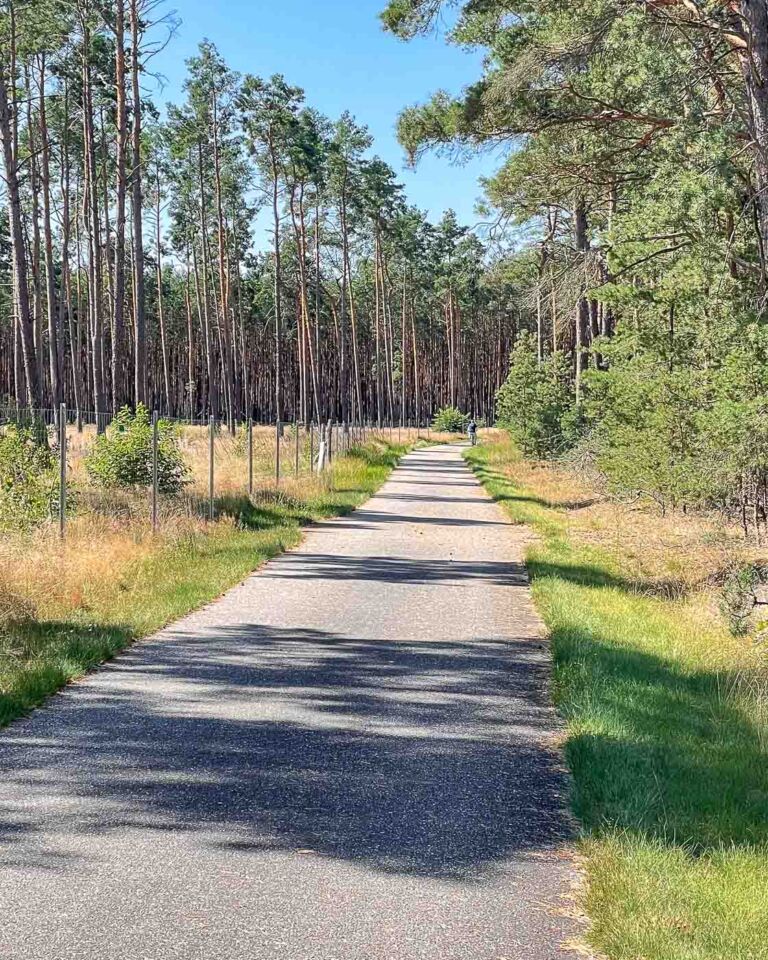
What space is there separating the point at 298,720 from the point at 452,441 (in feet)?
252

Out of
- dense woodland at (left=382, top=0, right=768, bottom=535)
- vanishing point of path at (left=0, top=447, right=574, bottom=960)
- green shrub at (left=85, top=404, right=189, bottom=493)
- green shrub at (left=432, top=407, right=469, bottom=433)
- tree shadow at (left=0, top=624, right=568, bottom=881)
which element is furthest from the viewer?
green shrub at (left=432, top=407, right=469, bottom=433)

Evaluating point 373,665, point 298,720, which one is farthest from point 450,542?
point 298,720

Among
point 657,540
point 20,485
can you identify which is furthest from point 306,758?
point 657,540

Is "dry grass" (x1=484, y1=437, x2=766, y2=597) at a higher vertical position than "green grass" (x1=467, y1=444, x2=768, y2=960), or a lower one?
lower

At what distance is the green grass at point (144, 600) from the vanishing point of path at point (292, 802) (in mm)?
286

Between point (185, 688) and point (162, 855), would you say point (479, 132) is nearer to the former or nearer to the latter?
point (185, 688)

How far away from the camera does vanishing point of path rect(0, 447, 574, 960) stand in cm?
436

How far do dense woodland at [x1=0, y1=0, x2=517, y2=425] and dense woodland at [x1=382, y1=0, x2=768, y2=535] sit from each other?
9.15 metres

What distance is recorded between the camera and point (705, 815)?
5699 mm

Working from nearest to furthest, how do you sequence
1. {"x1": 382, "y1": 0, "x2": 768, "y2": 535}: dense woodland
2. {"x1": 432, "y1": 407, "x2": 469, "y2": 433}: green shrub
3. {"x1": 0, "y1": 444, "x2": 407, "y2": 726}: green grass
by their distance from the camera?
1. {"x1": 0, "y1": 444, "x2": 407, "y2": 726}: green grass
2. {"x1": 382, "y1": 0, "x2": 768, "y2": 535}: dense woodland
3. {"x1": 432, "y1": 407, "x2": 469, "y2": 433}: green shrub

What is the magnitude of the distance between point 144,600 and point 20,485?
13.0 feet

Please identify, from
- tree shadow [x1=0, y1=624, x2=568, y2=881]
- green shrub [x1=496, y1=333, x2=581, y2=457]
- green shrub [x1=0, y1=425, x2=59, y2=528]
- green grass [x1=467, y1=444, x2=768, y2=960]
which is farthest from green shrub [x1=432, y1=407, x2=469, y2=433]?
tree shadow [x1=0, y1=624, x2=568, y2=881]

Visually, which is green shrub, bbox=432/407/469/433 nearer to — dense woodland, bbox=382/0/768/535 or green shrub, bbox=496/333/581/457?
green shrub, bbox=496/333/581/457

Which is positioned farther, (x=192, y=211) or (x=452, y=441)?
(x=452, y=441)
